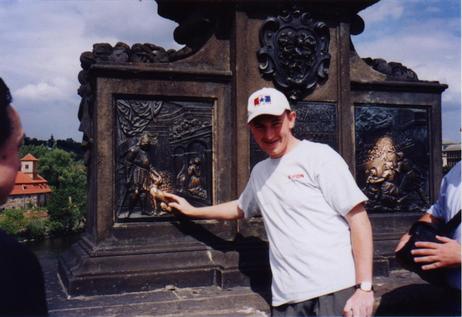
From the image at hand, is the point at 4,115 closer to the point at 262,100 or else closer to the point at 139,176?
the point at 262,100

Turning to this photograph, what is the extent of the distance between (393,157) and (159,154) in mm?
3157

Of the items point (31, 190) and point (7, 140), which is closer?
point (7, 140)

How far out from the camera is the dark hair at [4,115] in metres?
1.17

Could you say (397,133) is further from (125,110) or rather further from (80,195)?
(80,195)

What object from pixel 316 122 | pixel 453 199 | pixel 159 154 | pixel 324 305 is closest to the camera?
pixel 324 305

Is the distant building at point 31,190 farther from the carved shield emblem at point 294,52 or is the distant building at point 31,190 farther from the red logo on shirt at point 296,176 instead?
the red logo on shirt at point 296,176

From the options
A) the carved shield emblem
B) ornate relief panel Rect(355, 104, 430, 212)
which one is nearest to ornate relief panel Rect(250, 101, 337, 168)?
the carved shield emblem

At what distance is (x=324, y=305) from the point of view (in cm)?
289

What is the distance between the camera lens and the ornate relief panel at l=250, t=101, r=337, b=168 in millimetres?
6129

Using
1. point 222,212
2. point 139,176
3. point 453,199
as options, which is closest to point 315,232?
point 453,199

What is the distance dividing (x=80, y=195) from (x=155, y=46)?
4650 cm

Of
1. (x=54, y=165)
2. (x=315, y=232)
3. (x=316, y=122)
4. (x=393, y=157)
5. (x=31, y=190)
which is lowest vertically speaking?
(x=31, y=190)

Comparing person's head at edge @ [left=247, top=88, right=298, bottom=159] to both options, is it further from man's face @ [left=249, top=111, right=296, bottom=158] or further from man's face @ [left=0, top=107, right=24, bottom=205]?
man's face @ [left=0, top=107, right=24, bottom=205]

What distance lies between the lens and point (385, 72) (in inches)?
270
